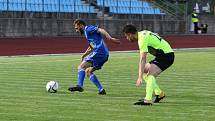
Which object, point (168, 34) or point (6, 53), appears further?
point (168, 34)

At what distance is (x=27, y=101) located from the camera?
42.2ft

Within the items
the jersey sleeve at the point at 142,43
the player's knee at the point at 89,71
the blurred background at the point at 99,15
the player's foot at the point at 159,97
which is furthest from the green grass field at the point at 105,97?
the blurred background at the point at 99,15

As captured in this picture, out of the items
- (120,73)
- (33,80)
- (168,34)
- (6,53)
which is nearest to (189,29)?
(168,34)

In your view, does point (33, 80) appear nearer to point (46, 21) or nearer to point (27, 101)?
point (27, 101)

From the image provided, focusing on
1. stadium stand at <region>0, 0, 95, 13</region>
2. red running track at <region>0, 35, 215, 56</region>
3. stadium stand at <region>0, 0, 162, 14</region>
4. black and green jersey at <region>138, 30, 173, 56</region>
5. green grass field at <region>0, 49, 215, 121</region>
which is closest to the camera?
green grass field at <region>0, 49, 215, 121</region>

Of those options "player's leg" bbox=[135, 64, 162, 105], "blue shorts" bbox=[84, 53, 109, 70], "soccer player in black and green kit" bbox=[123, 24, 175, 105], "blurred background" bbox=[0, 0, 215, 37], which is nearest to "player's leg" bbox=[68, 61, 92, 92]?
"blue shorts" bbox=[84, 53, 109, 70]

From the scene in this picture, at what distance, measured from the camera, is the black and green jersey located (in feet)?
39.4

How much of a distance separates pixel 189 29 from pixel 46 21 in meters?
17.8

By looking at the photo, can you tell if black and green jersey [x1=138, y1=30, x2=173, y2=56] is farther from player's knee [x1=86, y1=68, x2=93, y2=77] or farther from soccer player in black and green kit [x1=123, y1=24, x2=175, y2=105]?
player's knee [x1=86, y1=68, x2=93, y2=77]

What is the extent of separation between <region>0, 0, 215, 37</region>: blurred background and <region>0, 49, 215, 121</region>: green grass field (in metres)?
20.2

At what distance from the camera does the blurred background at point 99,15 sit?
4259 centimetres

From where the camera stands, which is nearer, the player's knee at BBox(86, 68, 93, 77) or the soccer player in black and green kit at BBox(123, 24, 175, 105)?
the soccer player in black and green kit at BBox(123, 24, 175, 105)

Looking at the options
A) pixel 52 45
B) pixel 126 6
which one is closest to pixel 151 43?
pixel 52 45

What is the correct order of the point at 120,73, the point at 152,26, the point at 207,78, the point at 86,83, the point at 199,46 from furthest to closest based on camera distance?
1. the point at 152,26
2. the point at 199,46
3. the point at 120,73
4. the point at 207,78
5. the point at 86,83
